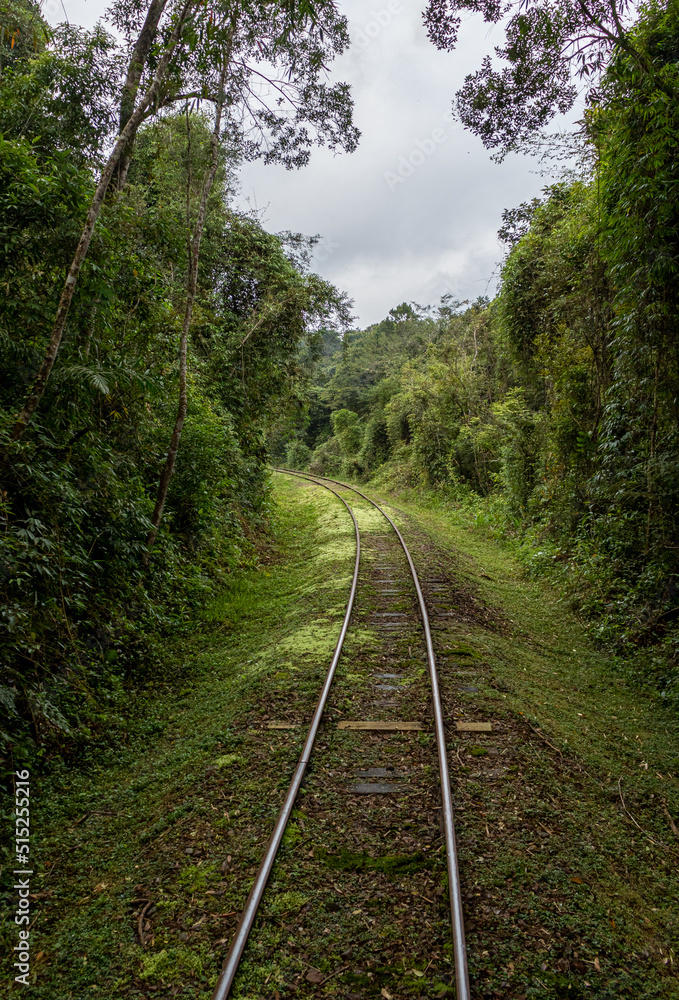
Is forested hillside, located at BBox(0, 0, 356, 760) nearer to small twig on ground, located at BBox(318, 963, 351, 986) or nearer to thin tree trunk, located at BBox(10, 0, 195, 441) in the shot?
thin tree trunk, located at BBox(10, 0, 195, 441)

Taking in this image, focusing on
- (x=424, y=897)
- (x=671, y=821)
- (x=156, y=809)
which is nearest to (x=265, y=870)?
(x=424, y=897)

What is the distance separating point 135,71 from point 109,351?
3718mm

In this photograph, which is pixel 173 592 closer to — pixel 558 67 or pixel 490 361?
pixel 558 67

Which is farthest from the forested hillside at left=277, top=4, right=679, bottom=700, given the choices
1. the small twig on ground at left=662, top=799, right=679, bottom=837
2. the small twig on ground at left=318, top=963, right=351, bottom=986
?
the small twig on ground at left=318, top=963, right=351, bottom=986

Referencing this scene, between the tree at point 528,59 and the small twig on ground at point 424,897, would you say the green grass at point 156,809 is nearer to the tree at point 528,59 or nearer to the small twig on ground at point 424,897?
the small twig on ground at point 424,897

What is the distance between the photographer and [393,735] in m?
4.72

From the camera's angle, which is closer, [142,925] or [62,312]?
[142,925]

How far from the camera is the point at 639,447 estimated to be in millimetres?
7344

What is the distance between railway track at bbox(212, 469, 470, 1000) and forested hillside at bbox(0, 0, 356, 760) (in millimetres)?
2090

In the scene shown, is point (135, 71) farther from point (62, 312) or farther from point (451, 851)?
point (451, 851)

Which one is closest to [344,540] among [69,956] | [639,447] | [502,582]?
[502,582]

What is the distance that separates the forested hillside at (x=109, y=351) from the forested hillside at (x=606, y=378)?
171 inches

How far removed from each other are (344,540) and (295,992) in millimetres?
10566

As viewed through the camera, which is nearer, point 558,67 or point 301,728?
point 301,728
